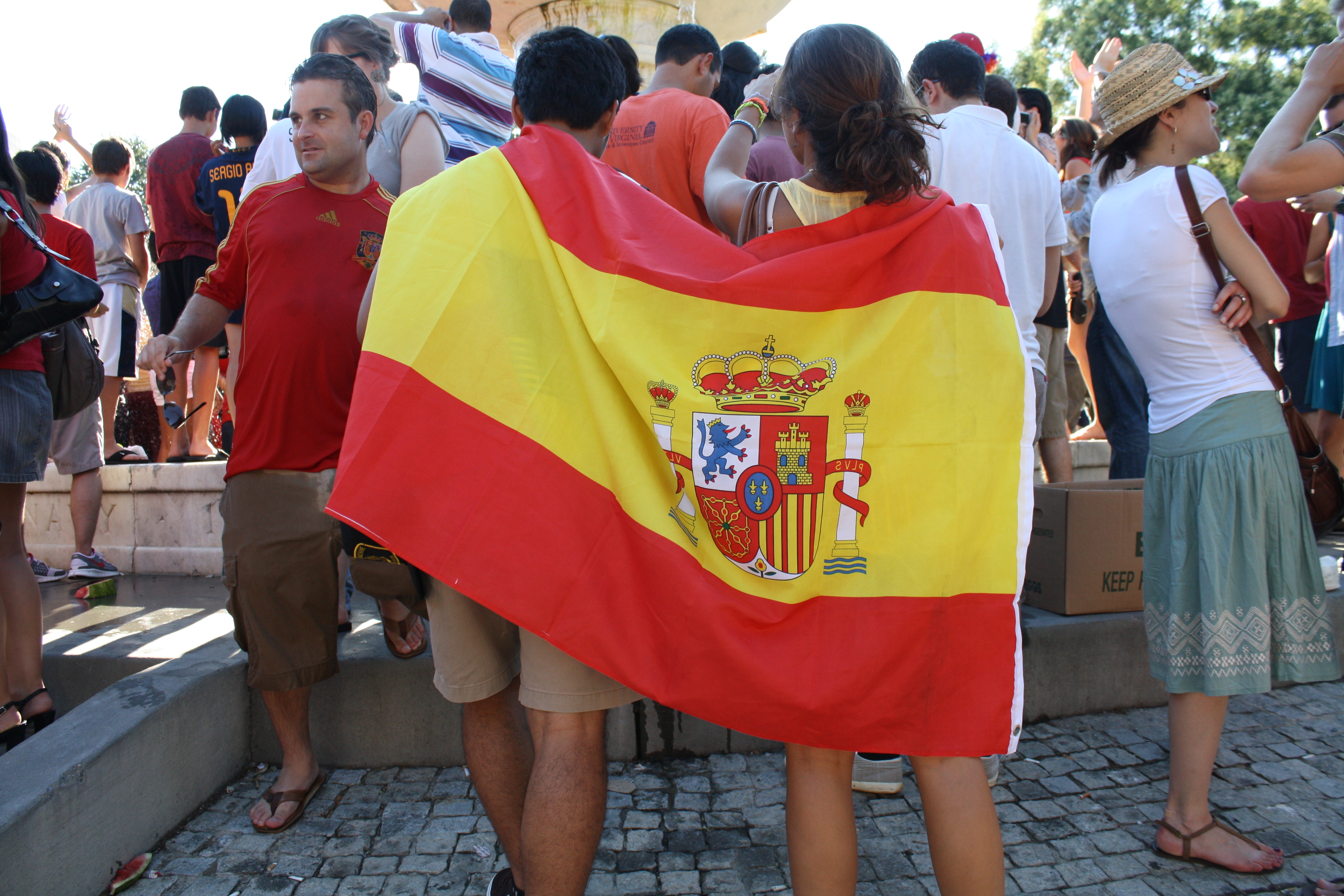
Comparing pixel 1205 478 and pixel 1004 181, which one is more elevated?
pixel 1004 181

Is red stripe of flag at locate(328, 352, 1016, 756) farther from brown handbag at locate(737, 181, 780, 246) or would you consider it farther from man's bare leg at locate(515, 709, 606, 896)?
brown handbag at locate(737, 181, 780, 246)

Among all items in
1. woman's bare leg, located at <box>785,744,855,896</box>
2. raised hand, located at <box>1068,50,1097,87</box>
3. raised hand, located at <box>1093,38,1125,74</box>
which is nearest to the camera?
woman's bare leg, located at <box>785,744,855,896</box>

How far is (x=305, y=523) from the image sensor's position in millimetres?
2891

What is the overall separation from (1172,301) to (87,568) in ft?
17.8

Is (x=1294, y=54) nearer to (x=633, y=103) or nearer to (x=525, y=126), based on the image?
(x=633, y=103)

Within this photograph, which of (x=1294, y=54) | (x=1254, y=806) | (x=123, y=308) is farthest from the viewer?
(x=1294, y=54)

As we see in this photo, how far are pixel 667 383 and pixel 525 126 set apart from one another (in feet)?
2.49

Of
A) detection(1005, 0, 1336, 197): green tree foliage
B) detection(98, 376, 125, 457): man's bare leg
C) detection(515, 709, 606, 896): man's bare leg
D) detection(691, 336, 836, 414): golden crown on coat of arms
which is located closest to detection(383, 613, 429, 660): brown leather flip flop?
detection(515, 709, 606, 896): man's bare leg

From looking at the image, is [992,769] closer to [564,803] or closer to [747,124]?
[564,803]

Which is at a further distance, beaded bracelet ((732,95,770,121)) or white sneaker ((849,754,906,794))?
white sneaker ((849,754,906,794))

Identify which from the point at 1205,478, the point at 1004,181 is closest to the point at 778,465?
the point at 1205,478

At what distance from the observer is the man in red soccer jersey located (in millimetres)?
2822

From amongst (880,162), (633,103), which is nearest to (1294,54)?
(633,103)

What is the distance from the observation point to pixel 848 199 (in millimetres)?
1942
